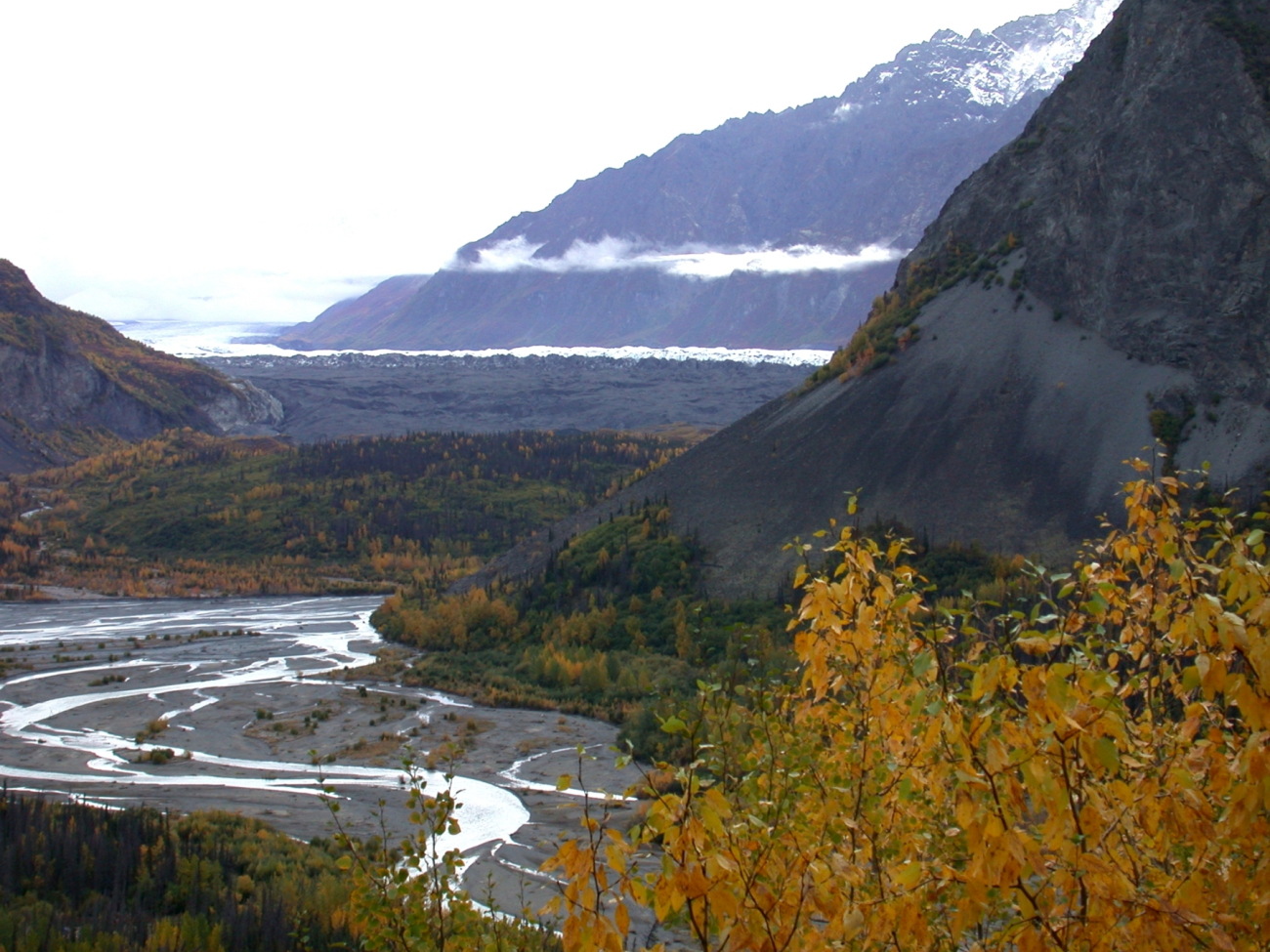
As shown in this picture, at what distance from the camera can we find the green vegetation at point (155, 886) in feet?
33.5

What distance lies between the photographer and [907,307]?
40.2 meters

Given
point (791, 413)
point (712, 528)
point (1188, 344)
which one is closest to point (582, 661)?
point (712, 528)

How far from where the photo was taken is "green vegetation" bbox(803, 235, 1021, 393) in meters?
37.8

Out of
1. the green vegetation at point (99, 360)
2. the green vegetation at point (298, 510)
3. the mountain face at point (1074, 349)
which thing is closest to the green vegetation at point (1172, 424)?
the mountain face at point (1074, 349)

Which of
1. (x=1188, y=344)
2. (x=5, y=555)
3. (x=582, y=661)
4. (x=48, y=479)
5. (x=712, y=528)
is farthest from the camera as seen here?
(x=48, y=479)

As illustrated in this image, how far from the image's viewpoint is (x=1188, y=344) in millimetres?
29188

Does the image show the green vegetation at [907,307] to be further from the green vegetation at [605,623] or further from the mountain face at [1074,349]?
the green vegetation at [605,623]

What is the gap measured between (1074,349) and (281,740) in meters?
26.3

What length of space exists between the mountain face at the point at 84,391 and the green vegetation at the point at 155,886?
93.5m

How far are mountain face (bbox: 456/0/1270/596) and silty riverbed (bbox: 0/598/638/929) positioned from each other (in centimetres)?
1059

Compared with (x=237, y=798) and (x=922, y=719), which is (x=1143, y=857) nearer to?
(x=922, y=719)

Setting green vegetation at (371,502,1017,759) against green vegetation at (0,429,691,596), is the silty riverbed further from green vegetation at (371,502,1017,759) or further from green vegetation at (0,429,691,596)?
green vegetation at (0,429,691,596)

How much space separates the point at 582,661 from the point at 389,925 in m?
26.4

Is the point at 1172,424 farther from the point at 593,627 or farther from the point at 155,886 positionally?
the point at 155,886
